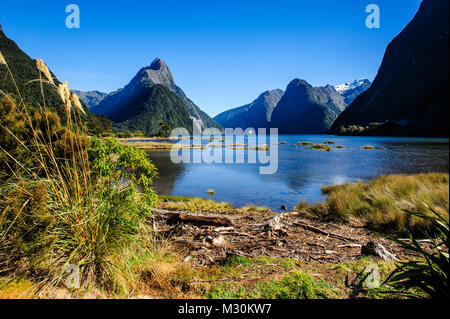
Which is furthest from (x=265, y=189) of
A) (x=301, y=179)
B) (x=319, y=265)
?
(x=319, y=265)

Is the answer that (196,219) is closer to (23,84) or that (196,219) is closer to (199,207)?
(199,207)

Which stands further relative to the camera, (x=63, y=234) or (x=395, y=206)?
(x=395, y=206)

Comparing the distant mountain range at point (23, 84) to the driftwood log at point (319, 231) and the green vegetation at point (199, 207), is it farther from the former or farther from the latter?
the driftwood log at point (319, 231)

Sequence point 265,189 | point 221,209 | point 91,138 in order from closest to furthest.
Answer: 1. point 91,138
2. point 221,209
3. point 265,189

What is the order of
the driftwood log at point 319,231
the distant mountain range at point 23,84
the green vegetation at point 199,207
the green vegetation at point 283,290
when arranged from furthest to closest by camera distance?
the green vegetation at point 199,207, the driftwood log at point 319,231, the distant mountain range at point 23,84, the green vegetation at point 283,290

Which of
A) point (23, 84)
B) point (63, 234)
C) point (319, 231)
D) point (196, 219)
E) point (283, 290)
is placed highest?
point (23, 84)

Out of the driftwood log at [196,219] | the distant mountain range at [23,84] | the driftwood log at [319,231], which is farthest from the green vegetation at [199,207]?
the distant mountain range at [23,84]

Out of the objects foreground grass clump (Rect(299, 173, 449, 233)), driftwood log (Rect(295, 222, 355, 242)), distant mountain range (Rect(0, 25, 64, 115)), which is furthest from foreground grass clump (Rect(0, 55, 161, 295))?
foreground grass clump (Rect(299, 173, 449, 233))

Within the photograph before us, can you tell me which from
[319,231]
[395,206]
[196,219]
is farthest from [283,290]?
[395,206]

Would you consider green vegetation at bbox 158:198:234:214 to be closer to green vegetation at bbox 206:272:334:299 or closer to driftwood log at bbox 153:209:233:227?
driftwood log at bbox 153:209:233:227

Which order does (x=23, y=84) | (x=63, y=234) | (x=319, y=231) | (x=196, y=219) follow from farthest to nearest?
(x=196, y=219), (x=319, y=231), (x=63, y=234), (x=23, y=84)

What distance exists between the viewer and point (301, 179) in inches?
779

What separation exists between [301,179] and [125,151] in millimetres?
17498
